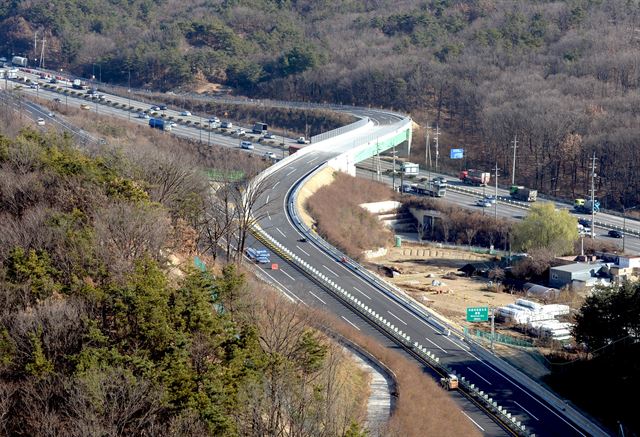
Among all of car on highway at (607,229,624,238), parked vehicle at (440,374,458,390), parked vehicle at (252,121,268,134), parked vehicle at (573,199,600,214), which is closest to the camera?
parked vehicle at (440,374,458,390)

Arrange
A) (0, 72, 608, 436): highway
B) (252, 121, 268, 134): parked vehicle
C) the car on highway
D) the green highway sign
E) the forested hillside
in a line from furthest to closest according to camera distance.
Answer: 1. (252, 121, 268, 134): parked vehicle
2. the forested hillside
3. the car on highway
4. the green highway sign
5. (0, 72, 608, 436): highway

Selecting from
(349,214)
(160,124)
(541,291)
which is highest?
(160,124)

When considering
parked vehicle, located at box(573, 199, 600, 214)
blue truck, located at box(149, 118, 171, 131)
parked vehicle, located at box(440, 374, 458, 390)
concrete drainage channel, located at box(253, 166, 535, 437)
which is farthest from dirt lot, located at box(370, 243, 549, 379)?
blue truck, located at box(149, 118, 171, 131)

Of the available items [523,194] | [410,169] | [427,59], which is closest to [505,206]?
[523,194]

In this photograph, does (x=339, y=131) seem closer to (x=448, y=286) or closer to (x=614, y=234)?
(x=614, y=234)

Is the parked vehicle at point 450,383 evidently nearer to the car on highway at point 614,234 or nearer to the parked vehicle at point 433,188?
the car on highway at point 614,234

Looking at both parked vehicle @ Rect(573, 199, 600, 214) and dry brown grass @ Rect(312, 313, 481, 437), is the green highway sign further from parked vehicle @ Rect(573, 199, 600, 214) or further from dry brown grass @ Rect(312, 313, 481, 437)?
parked vehicle @ Rect(573, 199, 600, 214)
